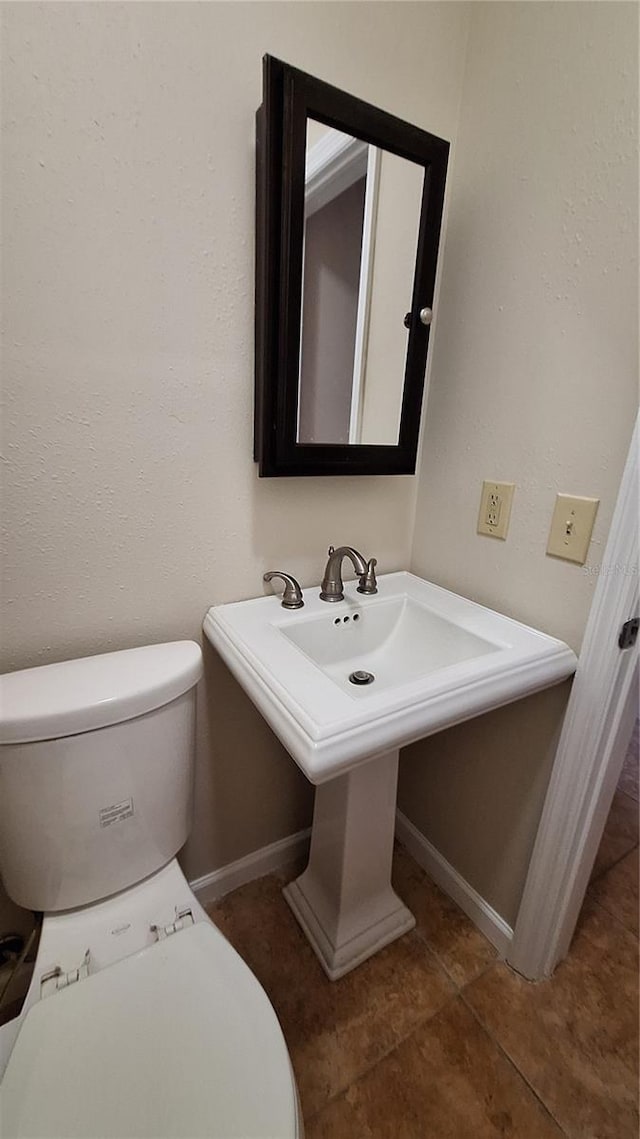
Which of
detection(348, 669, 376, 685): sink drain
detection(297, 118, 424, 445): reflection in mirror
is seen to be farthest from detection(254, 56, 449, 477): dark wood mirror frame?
detection(348, 669, 376, 685): sink drain

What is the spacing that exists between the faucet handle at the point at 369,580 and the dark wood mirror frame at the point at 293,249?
205 mm

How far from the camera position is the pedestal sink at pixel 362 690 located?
2.18 feet

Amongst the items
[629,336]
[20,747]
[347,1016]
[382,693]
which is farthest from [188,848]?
[629,336]

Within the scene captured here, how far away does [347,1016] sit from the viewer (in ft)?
3.30

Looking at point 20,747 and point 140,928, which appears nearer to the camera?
point 20,747

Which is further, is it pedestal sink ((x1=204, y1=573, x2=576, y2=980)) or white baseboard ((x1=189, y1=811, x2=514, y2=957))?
white baseboard ((x1=189, y1=811, x2=514, y2=957))

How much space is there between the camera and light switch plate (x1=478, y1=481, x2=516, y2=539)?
3.19ft

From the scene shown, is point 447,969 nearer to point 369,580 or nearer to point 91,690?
point 369,580

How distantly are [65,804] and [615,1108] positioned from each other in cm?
117

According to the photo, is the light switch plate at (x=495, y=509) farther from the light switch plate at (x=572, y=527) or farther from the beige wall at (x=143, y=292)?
the beige wall at (x=143, y=292)

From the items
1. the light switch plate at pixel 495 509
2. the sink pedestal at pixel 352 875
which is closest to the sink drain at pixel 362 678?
the sink pedestal at pixel 352 875

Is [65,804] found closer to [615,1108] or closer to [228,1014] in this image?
[228,1014]

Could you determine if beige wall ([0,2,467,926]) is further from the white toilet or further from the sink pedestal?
the sink pedestal

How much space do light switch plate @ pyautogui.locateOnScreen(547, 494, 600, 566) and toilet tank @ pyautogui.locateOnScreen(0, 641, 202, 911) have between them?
0.71m
